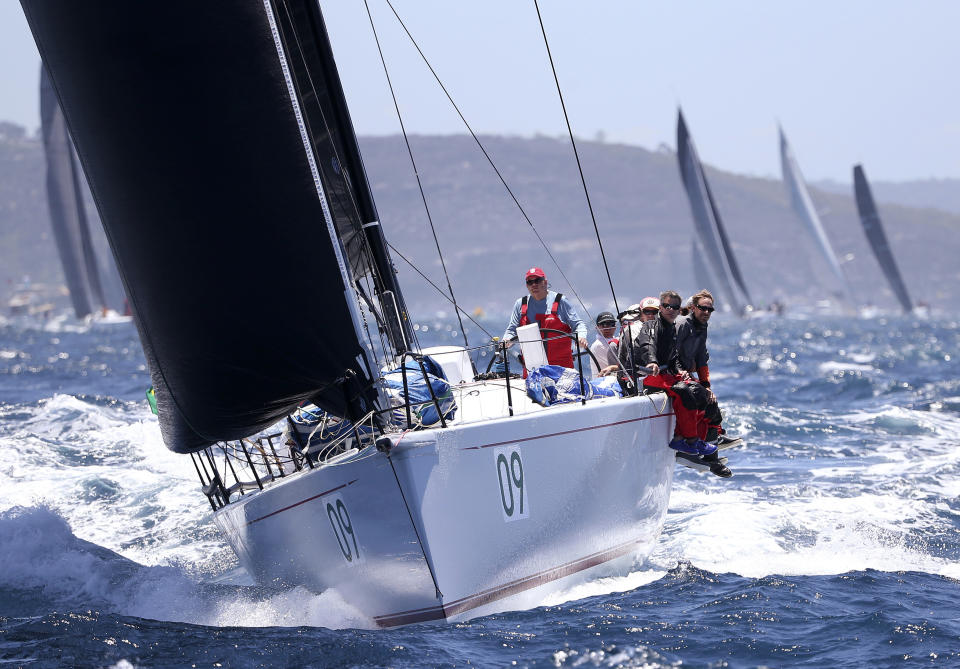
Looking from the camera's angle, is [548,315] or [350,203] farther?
[548,315]

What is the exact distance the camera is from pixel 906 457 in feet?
29.3

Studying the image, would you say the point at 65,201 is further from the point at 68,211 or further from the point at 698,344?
the point at 698,344

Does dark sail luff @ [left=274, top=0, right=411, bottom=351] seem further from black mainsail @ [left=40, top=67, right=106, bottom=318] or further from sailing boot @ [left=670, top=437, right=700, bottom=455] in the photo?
black mainsail @ [left=40, top=67, right=106, bottom=318]

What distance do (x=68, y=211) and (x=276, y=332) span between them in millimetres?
37795

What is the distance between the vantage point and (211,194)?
4.11m

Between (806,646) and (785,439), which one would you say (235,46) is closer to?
(806,646)

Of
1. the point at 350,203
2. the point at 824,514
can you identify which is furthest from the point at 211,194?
the point at 824,514

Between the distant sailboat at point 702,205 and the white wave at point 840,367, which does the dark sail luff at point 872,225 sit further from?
the white wave at point 840,367

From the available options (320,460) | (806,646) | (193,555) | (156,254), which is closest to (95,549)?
(193,555)

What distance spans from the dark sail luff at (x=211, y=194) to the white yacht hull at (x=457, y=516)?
461 mm

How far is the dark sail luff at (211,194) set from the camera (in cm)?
403

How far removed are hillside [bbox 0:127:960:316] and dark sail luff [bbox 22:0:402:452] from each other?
97719mm

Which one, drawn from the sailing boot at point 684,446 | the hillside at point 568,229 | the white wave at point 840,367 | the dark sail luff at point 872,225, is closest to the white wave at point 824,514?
the sailing boot at point 684,446

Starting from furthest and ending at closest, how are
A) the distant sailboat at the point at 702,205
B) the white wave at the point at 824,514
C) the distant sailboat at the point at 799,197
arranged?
the distant sailboat at the point at 799,197 < the distant sailboat at the point at 702,205 < the white wave at the point at 824,514
